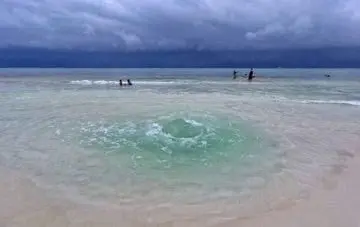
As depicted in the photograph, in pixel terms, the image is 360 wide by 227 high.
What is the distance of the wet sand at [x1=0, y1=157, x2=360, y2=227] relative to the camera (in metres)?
5.76

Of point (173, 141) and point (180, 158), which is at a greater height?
point (173, 141)

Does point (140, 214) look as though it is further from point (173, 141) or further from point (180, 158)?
point (173, 141)

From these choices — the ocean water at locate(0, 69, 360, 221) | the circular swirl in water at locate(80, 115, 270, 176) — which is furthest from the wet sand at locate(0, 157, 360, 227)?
the circular swirl in water at locate(80, 115, 270, 176)

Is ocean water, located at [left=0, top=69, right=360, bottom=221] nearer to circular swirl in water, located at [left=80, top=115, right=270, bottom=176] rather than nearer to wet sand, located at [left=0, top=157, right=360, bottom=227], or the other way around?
circular swirl in water, located at [left=80, top=115, right=270, bottom=176]

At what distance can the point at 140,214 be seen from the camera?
240 inches

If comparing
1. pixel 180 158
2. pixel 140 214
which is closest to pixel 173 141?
pixel 180 158

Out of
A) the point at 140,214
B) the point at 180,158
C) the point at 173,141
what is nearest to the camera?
the point at 140,214

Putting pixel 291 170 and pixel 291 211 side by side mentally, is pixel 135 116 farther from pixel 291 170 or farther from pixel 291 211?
pixel 291 211

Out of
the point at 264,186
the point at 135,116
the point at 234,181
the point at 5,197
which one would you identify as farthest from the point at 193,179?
the point at 135,116

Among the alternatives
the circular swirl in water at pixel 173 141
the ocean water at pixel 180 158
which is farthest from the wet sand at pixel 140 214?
the circular swirl in water at pixel 173 141

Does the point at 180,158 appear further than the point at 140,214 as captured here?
Yes

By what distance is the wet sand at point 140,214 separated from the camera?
18.9 ft

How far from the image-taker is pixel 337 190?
727 centimetres

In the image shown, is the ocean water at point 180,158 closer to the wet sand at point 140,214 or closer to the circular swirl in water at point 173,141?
the circular swirl in water at point 173,141
